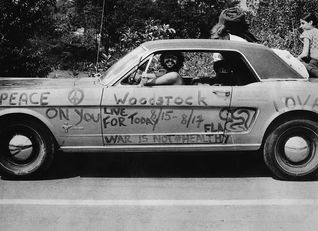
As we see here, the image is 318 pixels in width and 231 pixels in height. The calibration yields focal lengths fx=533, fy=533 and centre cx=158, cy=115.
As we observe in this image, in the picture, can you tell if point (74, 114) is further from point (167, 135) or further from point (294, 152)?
point (294, 152)

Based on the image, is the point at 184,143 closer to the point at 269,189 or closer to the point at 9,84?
the point at 269,189

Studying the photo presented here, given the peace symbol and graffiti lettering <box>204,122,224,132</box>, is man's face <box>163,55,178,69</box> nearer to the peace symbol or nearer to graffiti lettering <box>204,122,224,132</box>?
graffiti lettering <box>204,122,224,132</box>

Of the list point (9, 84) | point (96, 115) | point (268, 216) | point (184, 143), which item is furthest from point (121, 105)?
point (268, 216)

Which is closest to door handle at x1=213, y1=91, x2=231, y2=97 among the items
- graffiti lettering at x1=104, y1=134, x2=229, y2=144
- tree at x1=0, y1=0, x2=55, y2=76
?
graffiti lettering at x1=104, y1=134, x2=229, y2=144

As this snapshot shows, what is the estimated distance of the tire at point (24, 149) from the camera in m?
5.53

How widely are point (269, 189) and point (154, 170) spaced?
134 centimetres

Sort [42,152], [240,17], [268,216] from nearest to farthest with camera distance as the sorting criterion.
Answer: [268,216], [42,152], [240,17]

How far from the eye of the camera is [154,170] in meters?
6.04

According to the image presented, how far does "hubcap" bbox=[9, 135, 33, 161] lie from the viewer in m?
5.56

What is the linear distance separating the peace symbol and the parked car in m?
0.01

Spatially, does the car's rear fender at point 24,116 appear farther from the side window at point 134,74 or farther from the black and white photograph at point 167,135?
the side window at point 134,74

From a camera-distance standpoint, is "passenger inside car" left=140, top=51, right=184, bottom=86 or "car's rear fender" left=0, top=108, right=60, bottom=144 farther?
"passenger inside car" left=140, top=51, right=184, bottom=86

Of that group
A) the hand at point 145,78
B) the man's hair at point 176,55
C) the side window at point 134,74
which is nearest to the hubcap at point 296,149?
the man's hair at point 176,55

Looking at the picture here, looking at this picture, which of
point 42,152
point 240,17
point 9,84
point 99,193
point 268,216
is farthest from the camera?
point 240,17
